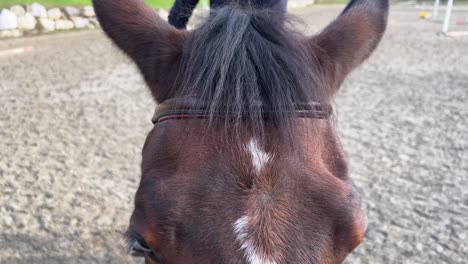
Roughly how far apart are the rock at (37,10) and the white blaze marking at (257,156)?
11.7 meters

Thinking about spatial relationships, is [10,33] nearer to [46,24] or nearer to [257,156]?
[46,24]

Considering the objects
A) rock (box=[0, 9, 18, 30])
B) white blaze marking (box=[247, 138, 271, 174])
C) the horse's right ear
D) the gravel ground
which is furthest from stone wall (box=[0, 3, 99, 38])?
white blaze marking (box=[247, 138, 271, 174])

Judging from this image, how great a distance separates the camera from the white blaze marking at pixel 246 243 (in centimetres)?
112

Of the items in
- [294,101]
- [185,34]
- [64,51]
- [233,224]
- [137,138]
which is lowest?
[64,51]

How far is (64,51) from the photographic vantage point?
32.4 feet

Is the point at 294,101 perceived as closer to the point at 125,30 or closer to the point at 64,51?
the point at 125,30

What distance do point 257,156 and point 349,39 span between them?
0.75m

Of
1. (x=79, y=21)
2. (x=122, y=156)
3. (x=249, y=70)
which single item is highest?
(x=249, y=70)

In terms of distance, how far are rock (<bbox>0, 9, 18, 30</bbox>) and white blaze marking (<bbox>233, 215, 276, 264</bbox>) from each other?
11.2 metres

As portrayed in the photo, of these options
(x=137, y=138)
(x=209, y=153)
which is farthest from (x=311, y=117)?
(x=137, y=138)

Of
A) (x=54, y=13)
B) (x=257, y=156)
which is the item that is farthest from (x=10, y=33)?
(x=257, y=156)

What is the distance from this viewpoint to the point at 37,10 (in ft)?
37.2

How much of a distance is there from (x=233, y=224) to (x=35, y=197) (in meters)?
3.52

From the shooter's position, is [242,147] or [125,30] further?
[125,30]
